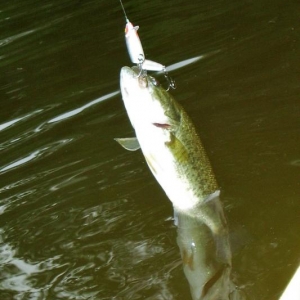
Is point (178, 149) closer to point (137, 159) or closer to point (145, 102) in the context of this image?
point (145, 102)

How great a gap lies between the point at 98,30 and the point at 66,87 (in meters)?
2.48

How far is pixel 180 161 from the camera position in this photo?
404 centimetres

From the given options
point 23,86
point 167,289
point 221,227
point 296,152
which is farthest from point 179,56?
point 167,289

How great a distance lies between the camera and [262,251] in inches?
165

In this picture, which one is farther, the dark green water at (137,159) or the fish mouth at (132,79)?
the dark green water at (137,159)

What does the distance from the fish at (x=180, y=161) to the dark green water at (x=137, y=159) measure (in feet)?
0.37

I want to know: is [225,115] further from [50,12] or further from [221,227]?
[50,12]

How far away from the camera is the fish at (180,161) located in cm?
395

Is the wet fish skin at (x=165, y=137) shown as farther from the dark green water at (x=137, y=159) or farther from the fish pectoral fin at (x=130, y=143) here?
the dark green water at (x=137, y=159)

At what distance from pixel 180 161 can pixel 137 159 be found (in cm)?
183

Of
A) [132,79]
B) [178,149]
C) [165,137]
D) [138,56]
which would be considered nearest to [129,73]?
[132,79]

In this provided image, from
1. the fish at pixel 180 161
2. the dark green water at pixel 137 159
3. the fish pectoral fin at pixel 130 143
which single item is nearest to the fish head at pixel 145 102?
the fish at pixel 180 161

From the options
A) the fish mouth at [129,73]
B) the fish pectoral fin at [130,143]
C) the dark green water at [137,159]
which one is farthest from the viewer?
the dark green water at [137,159]

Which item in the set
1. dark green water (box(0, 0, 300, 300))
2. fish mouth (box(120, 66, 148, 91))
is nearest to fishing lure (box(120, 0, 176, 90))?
fish mouth (box(120, 66, 148, 91))
